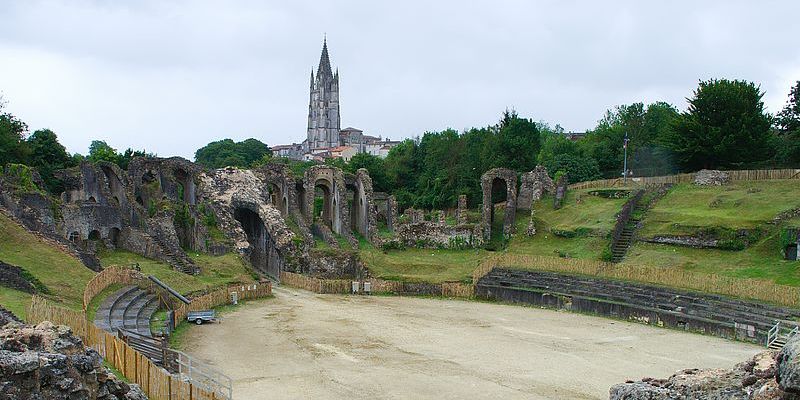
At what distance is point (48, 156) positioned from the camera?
195ft

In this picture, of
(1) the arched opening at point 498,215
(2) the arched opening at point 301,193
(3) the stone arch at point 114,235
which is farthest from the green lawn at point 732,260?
(3) the stone arch at point 114,235

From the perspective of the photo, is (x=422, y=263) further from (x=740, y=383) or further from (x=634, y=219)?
(x=740, y=383)

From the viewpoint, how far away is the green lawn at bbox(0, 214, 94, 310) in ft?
81.7

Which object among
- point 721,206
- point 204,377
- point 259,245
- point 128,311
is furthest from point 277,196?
point 204,377

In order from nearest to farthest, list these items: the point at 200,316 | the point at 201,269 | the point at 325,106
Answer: the point at 200,316 → the point at 201,269 → the point at 325,106

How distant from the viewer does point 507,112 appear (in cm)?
7831

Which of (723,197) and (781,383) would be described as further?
(723,197)

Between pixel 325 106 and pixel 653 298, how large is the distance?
15109 cm

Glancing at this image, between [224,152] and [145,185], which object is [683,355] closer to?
[145,185]

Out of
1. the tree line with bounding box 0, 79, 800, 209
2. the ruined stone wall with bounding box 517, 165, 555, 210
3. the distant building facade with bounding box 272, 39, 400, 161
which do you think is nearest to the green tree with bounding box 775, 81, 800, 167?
the tree line with bounding box 0, 79, 800, 209

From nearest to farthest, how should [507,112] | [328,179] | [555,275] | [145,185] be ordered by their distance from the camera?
[555,275] < [145,185] < [328,179] < [507,112]

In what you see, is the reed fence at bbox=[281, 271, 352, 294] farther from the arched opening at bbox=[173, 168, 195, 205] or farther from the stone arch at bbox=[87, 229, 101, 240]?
the arched opening at bbox=[173, 168, 195, 205]

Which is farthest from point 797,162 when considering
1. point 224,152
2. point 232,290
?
point 224,152

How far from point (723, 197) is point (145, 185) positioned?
4070 cm
